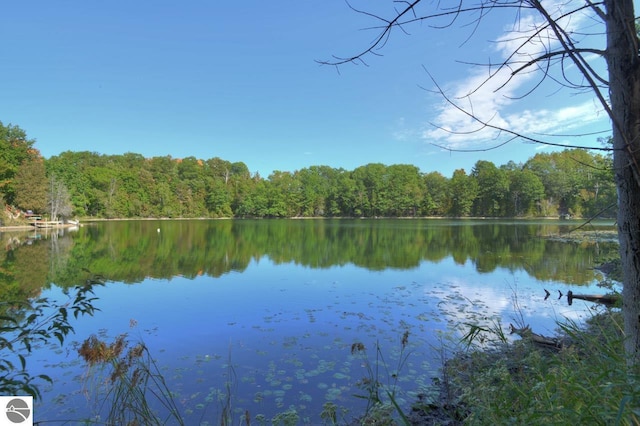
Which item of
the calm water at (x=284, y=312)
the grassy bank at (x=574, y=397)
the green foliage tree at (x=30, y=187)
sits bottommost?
the calm water at (x=284, y=312)

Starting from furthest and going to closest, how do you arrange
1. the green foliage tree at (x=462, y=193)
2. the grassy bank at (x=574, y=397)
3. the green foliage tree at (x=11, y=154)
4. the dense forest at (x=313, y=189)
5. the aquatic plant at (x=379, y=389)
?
the green foliage tree at (x=462, y=193)
the dense forest at (x=313, y=189)
the green foliage tree at (x=11, y=154)
the aquatic plant at (x=379, y=389)
the grassy bank at (x=574, y=397)

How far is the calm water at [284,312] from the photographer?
173 inches

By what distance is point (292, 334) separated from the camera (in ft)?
21.4

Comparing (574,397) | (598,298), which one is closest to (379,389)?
(574,397)

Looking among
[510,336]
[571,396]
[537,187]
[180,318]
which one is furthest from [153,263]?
[537,187]

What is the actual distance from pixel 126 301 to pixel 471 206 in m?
70.9

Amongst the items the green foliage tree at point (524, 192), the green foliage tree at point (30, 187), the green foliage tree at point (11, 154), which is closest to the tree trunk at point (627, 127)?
the green foliage tree at point (11, 154)

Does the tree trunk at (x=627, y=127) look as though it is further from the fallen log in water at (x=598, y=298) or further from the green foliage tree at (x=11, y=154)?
the green foliage tree at (x=11, y=154)

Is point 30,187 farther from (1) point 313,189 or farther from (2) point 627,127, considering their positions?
(1) point 313,189

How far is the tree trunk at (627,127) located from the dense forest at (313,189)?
6333 centimetres

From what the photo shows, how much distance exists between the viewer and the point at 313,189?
254 feet

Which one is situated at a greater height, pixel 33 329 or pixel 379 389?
pixel 33 329

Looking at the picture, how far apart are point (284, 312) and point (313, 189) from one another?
69936mm

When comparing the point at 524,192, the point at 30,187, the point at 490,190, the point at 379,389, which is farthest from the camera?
the point at 490,190
